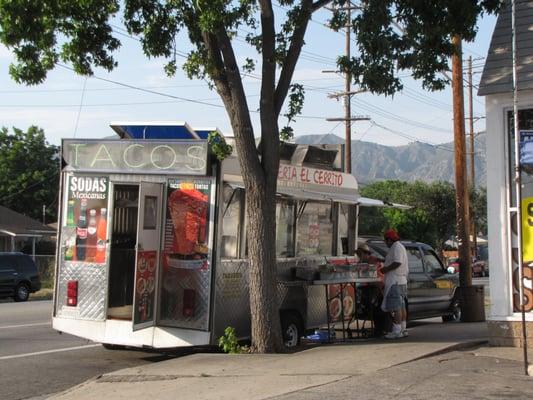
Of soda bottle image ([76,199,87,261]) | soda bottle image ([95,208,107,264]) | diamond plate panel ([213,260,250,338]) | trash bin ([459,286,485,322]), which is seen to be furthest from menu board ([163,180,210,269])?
trash bin ([459,286,485,322])

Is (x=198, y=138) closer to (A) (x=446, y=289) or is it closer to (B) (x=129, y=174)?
(B) (x=129, y=174)

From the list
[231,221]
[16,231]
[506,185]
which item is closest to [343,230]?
[231,221]

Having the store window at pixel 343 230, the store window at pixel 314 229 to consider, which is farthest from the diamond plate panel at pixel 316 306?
the store window at pixel 343 230

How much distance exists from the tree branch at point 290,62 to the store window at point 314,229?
2.02 m

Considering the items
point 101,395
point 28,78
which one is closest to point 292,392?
point 101,395

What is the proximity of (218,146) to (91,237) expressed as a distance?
7.93 feet

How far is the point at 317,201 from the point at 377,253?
303 centimetres

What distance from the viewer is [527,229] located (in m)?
9.66

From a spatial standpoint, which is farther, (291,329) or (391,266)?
(391,266)

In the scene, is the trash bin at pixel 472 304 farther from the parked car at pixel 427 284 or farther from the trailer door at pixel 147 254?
the trailer door at pixel 147 254

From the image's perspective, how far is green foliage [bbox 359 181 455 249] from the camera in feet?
164

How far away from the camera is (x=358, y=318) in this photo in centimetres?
1273

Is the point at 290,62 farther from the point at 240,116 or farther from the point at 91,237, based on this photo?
the point at 91,237

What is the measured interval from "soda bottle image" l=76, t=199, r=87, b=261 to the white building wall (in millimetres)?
5802
